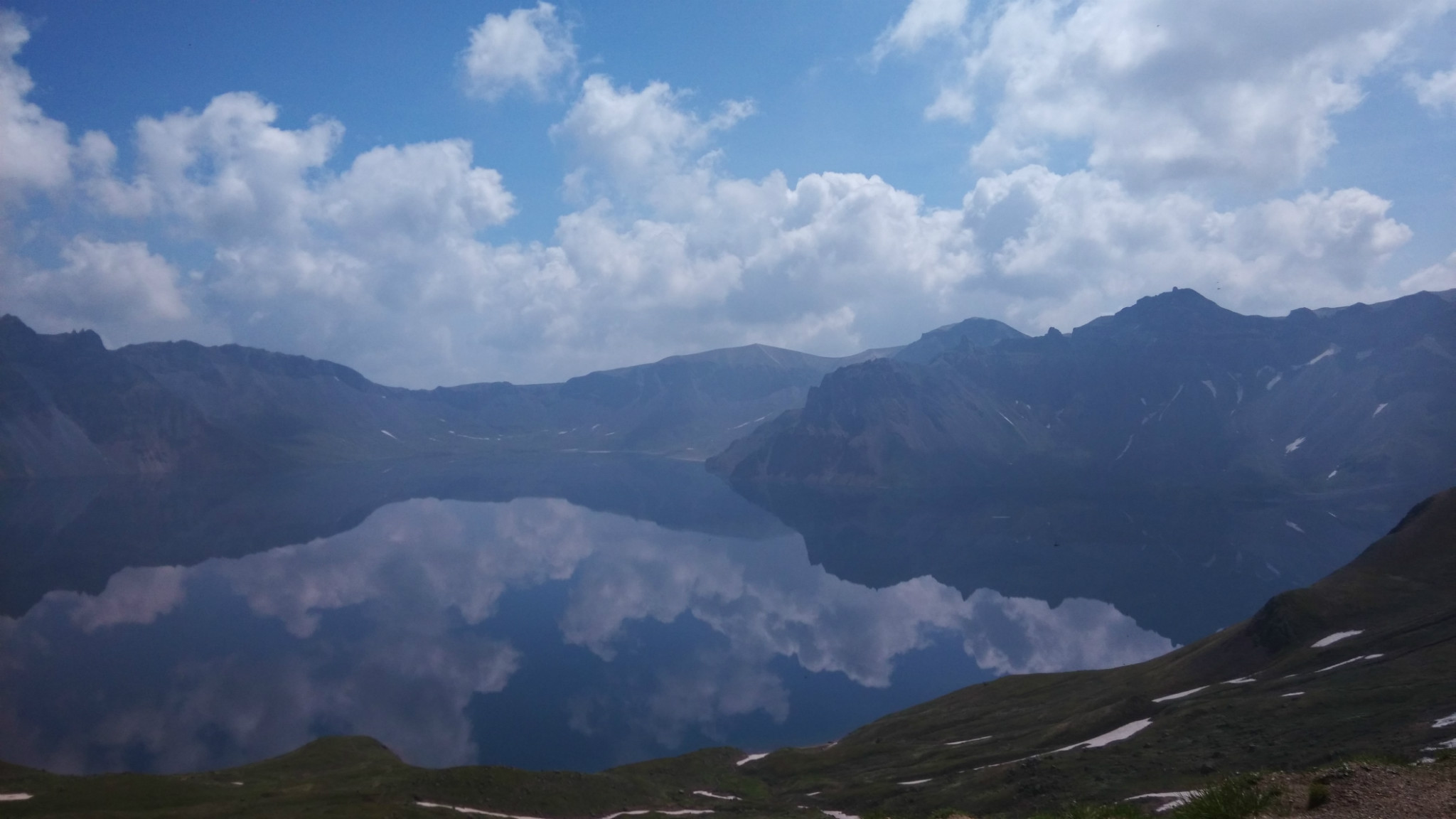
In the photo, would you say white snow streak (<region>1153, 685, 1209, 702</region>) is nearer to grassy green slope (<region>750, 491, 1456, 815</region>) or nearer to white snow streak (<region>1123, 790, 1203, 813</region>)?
grassy green slope (<region>750, 491, 1456, 815</region>)

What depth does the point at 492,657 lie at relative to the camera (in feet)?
359

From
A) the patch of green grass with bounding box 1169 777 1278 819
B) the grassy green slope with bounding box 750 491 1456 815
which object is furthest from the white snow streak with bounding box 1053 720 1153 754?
the patch of green grass with bounding box 1169 777 1278 819

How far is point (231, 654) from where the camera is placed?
11056cm

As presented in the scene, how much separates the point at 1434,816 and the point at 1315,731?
3403 centimetres

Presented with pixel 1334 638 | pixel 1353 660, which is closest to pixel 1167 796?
pixel 1353 660

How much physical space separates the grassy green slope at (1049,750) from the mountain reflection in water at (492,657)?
801 inches

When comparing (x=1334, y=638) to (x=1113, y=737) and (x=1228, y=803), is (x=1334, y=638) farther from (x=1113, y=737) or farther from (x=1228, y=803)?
(x=1228, y=803)

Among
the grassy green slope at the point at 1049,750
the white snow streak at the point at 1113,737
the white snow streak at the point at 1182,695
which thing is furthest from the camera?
the white snow streak at the point at 1182,695

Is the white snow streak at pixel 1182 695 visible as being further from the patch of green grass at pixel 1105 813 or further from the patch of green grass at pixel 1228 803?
the patch of green grass at pixel 1228 803

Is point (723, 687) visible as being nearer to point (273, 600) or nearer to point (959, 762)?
point (959, 762)

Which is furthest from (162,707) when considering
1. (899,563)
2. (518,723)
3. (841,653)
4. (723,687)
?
(899,563)

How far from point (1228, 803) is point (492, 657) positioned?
10623 centimetres

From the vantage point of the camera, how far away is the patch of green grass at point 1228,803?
15297mm

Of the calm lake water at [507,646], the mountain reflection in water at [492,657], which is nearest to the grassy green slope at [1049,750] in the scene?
the mountain reflection in water at [492,657]
